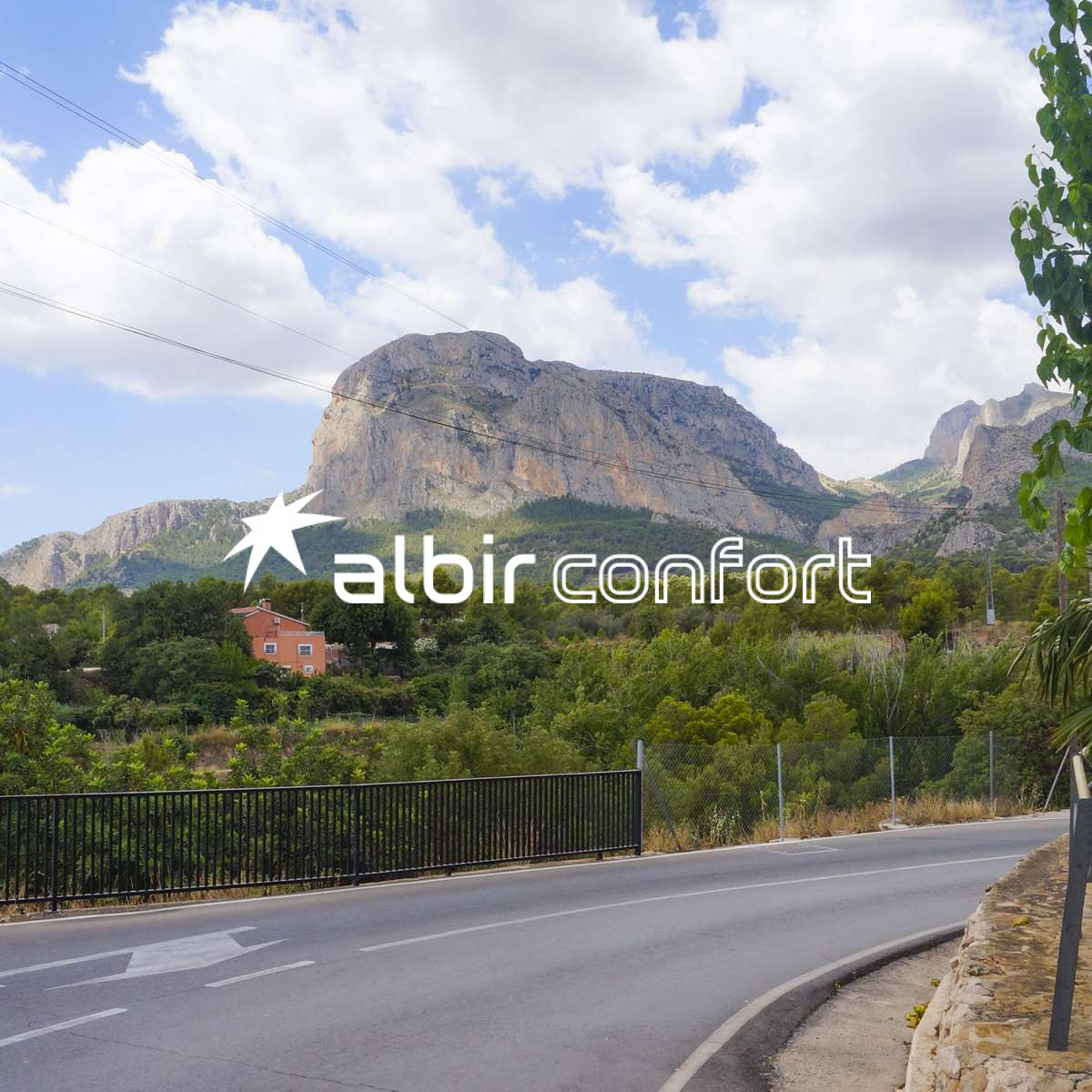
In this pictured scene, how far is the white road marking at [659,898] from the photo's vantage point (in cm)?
1009

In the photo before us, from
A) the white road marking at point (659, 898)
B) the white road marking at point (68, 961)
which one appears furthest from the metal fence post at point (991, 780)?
the white road marking at point (68, 961)

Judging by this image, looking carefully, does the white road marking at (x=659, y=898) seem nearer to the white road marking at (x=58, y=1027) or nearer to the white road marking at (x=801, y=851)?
the white road marking at (x=801, y=851)

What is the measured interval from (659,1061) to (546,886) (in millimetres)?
6751

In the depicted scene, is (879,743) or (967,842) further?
(879,743)

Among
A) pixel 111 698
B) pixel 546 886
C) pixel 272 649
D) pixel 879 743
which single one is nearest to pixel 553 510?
pixel 272 649

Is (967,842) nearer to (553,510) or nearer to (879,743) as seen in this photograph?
(879,743)

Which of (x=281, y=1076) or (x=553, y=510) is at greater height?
(x=553, y=510)

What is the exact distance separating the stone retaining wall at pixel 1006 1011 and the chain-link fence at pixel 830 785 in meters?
10.5

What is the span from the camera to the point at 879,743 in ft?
78.4

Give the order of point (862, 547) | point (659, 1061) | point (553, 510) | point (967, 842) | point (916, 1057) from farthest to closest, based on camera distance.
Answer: point (553, 510), point (862, 547), point (967, 842), point (659, 1061), point (916, 1057)

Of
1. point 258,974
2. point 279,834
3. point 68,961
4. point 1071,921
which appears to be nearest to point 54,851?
point 68,961

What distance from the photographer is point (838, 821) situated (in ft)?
69.3

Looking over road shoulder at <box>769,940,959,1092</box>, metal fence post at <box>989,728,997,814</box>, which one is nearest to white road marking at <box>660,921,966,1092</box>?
road shoulder at <box>769,940,959,1092</box>

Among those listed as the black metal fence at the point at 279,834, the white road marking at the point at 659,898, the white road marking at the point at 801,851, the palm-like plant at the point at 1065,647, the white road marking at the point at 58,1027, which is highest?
the palm-like plant at the point at 1065,647
